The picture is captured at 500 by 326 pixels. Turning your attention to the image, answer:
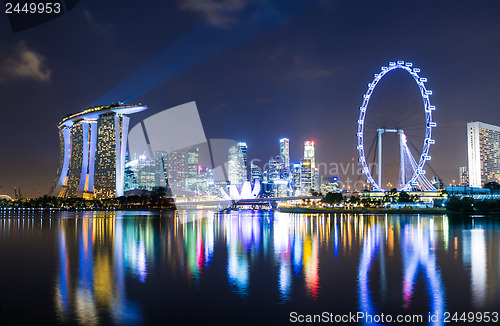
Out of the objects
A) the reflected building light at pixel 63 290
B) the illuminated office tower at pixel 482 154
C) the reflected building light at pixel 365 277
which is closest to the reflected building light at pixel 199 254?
the reflected building light at pixel 63 290

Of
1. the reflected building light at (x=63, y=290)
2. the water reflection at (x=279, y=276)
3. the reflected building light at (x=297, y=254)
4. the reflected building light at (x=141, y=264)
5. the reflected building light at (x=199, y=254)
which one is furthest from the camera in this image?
the reflected building light at (x=199, y=254)

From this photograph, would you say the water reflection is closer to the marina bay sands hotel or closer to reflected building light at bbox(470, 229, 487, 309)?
reflected building light at bbox(470, 229, 487, 309)

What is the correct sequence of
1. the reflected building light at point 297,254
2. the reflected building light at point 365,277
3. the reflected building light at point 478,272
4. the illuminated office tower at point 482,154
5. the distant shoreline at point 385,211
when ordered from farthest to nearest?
the illuminated office tower at point 482,154 < the distant shoreline at point 385,211 < the reflected building light at point 297,254 < the reflected building light at point 478,272 < the reflected building light at point 365,277

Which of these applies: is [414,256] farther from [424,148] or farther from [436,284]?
[424,148]

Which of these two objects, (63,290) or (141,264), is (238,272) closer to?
(141,264)

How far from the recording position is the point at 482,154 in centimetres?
14000

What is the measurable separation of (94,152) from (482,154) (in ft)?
348

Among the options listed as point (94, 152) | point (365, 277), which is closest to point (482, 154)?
point (94, 152)

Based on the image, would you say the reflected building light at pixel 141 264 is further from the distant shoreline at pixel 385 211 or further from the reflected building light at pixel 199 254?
the distant shoreline at pixel 385 211

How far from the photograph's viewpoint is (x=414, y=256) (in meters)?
21.7

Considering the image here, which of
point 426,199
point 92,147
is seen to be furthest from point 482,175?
point 92,147

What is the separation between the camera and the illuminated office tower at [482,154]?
457ft

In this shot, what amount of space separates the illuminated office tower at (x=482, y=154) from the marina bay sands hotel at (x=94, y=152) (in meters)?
91.4

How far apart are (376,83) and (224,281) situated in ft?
166
